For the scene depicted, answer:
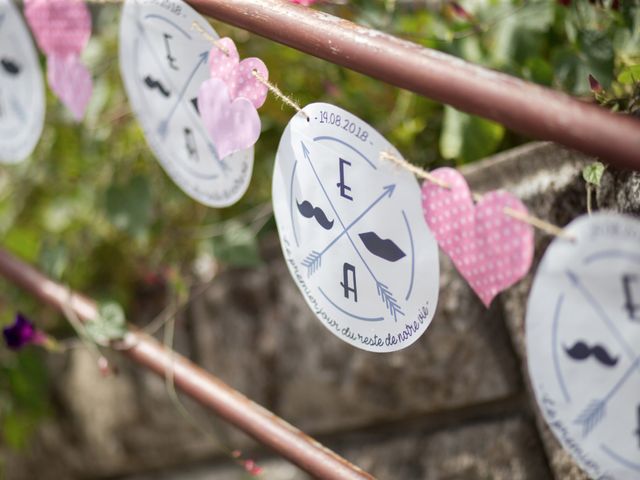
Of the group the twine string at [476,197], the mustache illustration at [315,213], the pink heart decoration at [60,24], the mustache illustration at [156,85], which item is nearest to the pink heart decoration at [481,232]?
the twine string at [476,197]

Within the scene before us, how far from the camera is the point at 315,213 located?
2.73 feet

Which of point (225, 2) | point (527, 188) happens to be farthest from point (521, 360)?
point (225, 2)

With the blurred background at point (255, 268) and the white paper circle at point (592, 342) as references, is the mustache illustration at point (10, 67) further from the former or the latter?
the white paper circle at point (592, 342)

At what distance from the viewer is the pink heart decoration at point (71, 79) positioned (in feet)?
3.92

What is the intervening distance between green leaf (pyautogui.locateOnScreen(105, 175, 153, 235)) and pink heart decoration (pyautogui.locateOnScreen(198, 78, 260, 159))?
628 millimetres

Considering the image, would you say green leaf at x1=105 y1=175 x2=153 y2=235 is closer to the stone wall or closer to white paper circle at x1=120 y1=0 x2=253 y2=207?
the stone wall

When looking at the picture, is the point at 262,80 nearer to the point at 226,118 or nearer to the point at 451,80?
the point at 226,118

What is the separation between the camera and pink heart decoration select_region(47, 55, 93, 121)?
119 centimetres

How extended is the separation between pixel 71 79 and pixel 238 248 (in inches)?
15.9

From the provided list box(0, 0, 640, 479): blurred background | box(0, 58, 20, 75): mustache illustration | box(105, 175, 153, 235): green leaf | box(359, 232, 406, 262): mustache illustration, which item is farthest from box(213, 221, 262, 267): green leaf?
box(359, 232, 406, 262): mustache illustration

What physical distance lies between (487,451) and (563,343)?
656mm

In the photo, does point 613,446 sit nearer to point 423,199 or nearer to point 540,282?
point 540,282

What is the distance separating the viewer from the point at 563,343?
655 mm

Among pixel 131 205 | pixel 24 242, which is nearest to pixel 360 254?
pixel 131 205
